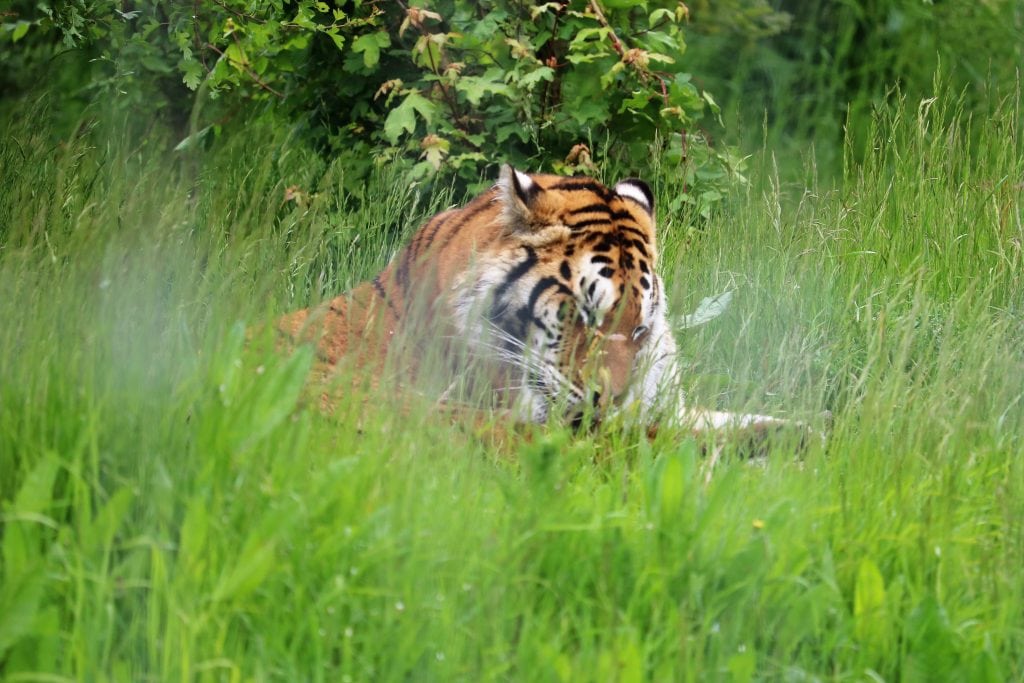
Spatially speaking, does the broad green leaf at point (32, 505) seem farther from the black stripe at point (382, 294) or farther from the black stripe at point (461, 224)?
the black stripe at point (461, 224)

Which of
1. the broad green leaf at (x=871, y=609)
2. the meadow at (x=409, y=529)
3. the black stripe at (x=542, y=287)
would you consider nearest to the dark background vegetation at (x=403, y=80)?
the black stripe at (x=542, y=287)

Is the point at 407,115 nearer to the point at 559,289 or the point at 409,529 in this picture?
the point at 559,289

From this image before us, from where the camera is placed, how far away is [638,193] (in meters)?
4.80

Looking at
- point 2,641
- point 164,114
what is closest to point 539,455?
point 2,641

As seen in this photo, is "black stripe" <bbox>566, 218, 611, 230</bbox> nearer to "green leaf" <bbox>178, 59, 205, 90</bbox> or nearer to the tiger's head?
the tiger's head

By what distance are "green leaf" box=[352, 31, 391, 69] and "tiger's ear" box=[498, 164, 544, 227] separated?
1617 millimetres

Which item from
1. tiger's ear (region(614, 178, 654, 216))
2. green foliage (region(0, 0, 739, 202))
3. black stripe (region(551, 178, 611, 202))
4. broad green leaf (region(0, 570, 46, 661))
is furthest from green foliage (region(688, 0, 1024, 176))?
broad green leaf (region(0, 570, 46, 661))

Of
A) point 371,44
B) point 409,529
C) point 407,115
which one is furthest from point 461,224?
point 409,529

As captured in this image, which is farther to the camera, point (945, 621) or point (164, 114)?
point (164, 114)

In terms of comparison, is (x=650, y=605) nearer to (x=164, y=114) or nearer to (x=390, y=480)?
(x=390, y=480)

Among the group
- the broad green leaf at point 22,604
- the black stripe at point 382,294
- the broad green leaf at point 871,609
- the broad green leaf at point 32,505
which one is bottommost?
the broad green leaf at point 22,604

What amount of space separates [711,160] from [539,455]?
3.96 metres

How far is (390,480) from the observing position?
2865mm

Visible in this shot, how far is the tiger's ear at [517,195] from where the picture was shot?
4.41 meters
